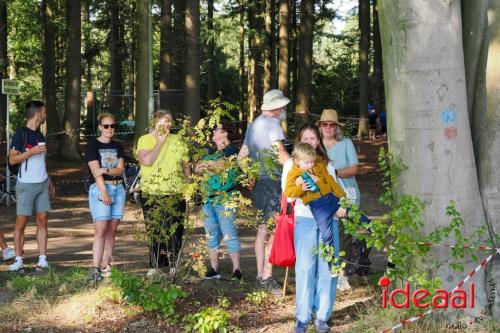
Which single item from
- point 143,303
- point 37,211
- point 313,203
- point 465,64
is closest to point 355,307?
point 313,203

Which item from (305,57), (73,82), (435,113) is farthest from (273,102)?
(305,57)

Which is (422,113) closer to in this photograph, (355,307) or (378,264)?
(355,307)

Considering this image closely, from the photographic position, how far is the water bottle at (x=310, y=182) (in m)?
5.71

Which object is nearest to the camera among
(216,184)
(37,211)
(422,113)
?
(422,113)

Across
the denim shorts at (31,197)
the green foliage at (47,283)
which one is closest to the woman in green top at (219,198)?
the green foliage at (47,283)

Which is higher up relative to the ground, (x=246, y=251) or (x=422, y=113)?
(x=422, y=113)

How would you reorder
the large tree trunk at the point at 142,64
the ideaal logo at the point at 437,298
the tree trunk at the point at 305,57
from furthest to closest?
the tree trunk at the point at 305,57
the large tree trunk at the point at 142,64
the ideaal logo at the point at 437,298

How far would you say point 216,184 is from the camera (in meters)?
6.92

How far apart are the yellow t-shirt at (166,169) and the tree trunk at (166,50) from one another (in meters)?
15.2

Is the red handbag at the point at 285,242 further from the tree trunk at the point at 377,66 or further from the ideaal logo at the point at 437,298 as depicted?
the tree trunk at the point at 377,66

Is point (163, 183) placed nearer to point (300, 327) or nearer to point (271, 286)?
point (271, 286)

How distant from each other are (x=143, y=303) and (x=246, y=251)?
432cm

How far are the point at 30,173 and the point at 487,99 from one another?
4.97 metres

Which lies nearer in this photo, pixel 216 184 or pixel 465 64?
pixel 465 64
